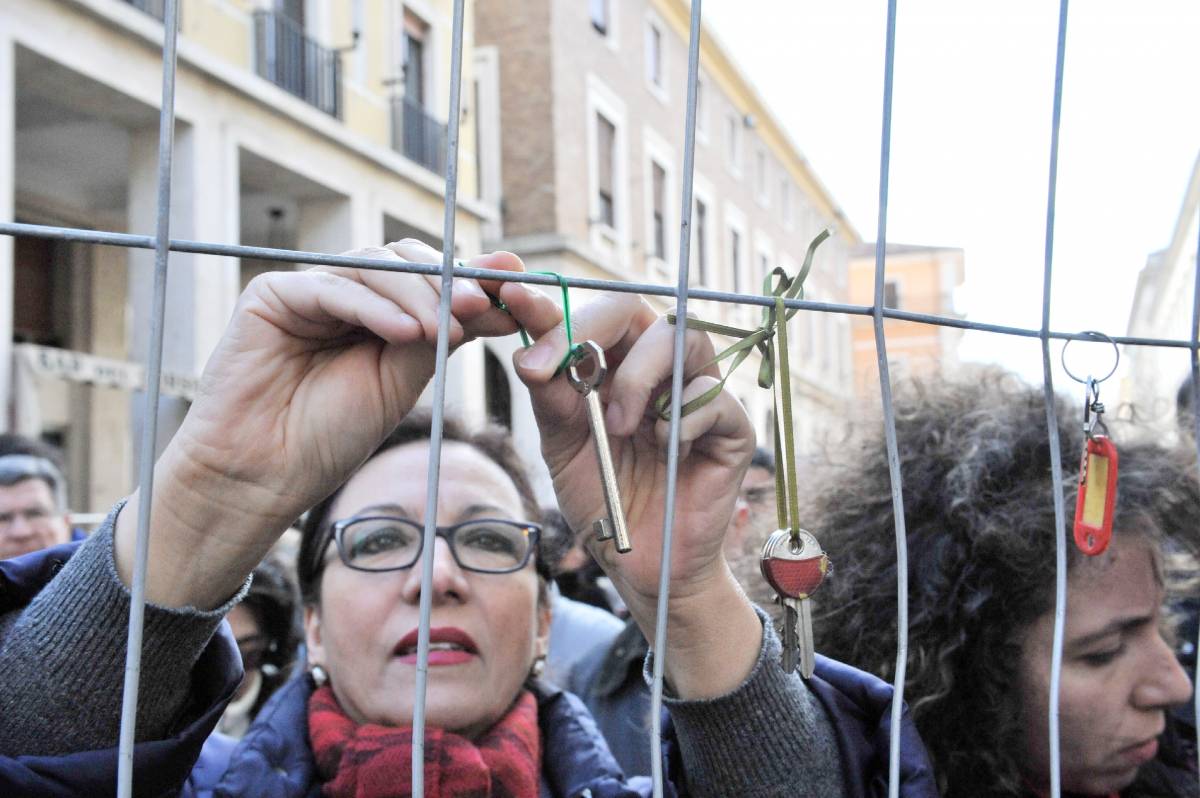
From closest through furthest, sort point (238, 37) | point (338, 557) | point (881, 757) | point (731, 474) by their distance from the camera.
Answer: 1. point (731, 474)
2. point (881, 757)
3. point (338, 557)
4. point (238, 37)

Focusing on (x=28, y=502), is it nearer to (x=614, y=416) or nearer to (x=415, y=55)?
(x=614, y=416)

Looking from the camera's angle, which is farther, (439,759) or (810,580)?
(439,759)

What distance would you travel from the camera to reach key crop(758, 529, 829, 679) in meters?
0.91

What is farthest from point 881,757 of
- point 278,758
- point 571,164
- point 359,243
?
point 571,164

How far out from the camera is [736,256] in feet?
65.1

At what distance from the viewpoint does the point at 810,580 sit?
0.92 m

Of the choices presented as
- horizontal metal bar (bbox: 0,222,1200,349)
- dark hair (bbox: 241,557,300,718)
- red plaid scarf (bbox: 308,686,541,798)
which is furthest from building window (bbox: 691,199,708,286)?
horizontal metal bar (bbox: 0,222,1200,349)

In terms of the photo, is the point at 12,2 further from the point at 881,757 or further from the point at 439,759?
the point at 881,757

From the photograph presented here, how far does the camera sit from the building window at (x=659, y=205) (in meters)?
16.3

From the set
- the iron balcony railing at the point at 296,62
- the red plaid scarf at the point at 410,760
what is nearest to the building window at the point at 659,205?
the iron balcony railing at the point at 296,62

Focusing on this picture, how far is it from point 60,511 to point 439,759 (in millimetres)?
2282

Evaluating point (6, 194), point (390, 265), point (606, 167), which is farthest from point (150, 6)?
point (606, 167)

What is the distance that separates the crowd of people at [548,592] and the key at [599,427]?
0.02 meters

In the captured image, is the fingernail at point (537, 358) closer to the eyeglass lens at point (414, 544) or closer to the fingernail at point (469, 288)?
the fingernail at point (469, 288)
